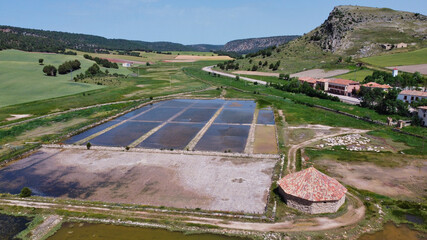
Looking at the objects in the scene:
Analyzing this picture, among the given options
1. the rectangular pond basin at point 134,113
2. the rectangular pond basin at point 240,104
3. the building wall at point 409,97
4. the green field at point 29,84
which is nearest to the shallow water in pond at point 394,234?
the rectangular pond basin at point 134,113

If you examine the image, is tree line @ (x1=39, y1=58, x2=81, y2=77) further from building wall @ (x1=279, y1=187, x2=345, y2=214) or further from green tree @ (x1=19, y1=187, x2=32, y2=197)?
building wall @ (x1=279, y1=187, x2=345, y2=214)

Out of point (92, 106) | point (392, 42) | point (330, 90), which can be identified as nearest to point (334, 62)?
point (392, 42)

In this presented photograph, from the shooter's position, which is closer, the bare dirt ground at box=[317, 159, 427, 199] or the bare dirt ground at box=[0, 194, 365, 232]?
the bare dirt ground at box=[0, 194, 365, 232]

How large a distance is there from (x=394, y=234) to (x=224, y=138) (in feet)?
90.9

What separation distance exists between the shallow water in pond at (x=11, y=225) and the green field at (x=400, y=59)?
113 m

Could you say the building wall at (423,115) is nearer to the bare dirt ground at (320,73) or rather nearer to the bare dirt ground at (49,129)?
the bare dirt ground at (320,73)

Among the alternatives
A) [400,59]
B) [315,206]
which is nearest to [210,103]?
[315,206]

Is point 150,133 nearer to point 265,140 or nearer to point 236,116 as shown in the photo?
point 265,140

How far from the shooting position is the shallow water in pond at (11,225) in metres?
23.5

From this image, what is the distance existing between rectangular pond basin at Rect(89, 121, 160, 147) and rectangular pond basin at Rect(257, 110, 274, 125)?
65.4 ft

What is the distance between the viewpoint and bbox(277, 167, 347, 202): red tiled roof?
25.6 meters

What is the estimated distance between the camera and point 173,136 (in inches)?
1912

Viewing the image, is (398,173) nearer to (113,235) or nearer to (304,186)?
(304,186)

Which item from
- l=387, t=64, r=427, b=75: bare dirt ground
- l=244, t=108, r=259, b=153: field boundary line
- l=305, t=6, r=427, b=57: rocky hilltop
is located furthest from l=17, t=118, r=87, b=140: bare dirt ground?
l=305, t=6, r=427, b=57: rocky hilltop
